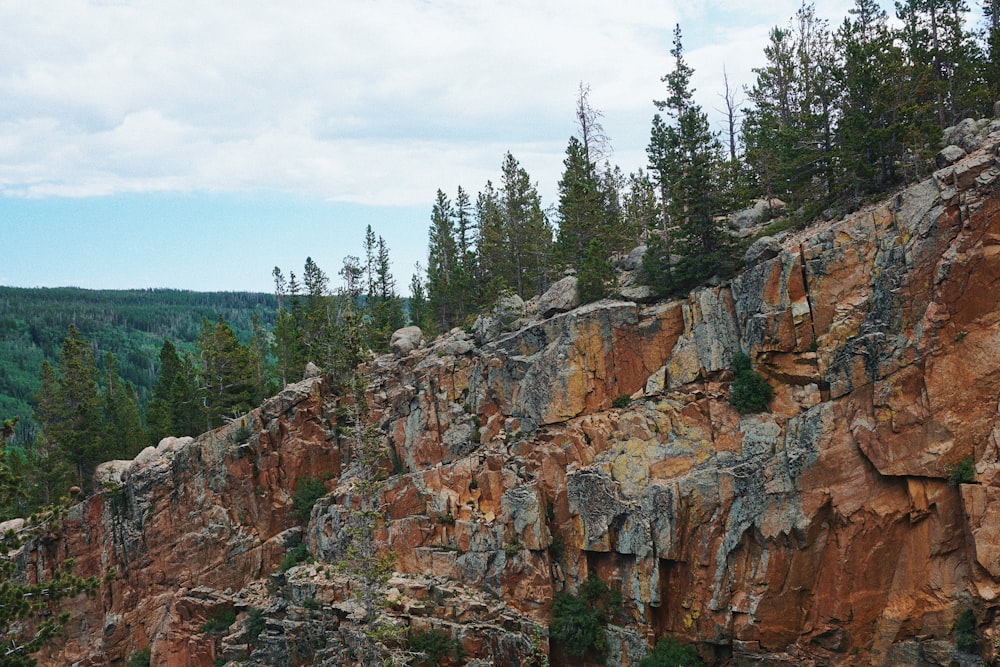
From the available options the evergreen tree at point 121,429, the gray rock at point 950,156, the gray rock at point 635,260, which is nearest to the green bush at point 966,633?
the gray rock at point 950,156

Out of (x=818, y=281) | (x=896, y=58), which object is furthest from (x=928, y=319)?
(x=896, y=58)

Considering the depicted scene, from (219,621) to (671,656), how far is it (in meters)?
28.6

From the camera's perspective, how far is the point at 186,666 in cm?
4325

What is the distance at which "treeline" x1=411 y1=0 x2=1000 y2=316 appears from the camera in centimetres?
3441

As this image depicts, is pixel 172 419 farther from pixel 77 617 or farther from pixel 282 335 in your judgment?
pixel 77 617

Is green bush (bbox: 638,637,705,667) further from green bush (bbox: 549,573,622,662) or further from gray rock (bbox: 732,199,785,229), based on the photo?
gray rock (bbox: 732,199,785,229)

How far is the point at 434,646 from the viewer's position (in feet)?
109

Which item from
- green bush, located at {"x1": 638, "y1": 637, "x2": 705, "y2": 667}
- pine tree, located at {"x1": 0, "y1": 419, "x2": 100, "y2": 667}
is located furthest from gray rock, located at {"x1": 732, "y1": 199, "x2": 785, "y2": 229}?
pine tree, located at {"x1": 0, "y1": 419, "x2": 100, "y2": 667}

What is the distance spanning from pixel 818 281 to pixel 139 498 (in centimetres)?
4597

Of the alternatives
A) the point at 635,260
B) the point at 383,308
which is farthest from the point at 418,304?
the point at 635,260

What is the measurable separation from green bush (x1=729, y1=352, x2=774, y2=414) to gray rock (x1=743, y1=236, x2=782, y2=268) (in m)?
4.88

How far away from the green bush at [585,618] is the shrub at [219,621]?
2197 centimetres

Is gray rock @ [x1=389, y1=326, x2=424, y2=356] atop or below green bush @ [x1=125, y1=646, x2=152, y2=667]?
atop

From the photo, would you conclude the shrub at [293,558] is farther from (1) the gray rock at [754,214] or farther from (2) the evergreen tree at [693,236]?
(1) the gray rock at [754,214]
